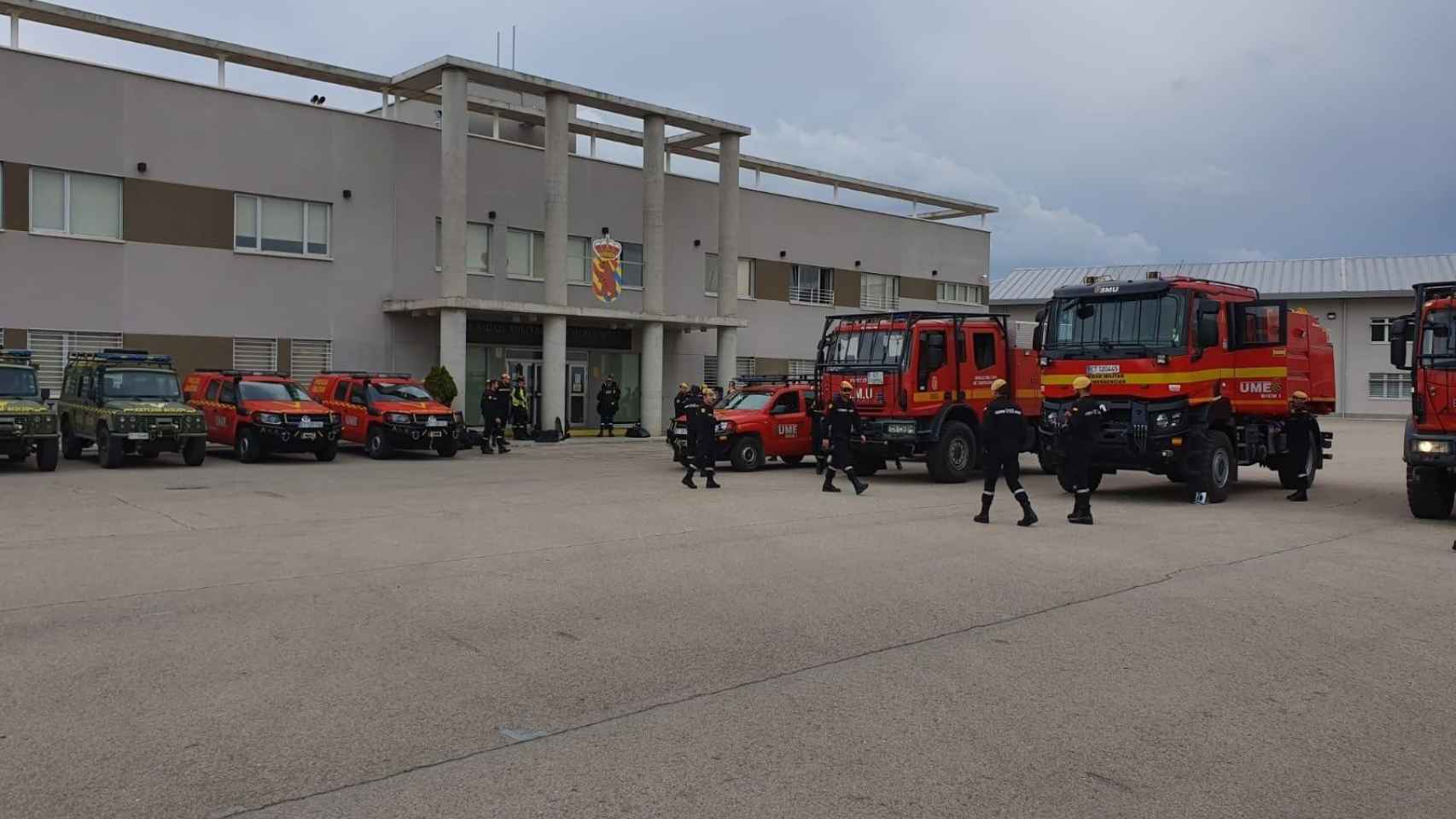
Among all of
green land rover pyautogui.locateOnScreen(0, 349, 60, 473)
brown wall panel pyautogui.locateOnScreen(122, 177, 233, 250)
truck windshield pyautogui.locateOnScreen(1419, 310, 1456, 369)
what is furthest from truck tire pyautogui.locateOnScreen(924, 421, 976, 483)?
brown wall panel pyautogui.locateOnScreen(122, 177, 233, 250)

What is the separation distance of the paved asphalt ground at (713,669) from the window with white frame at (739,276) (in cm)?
2501

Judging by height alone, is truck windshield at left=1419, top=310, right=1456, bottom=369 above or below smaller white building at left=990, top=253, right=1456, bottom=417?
below

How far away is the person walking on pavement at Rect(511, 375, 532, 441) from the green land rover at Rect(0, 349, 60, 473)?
10.9 meters

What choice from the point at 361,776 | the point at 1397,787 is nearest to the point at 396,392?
the point at 361,776

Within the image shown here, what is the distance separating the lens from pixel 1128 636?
313 inches

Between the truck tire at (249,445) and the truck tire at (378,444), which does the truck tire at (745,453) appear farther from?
the truck tire at (249,445)

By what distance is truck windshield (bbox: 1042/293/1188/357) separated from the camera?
16922 mm

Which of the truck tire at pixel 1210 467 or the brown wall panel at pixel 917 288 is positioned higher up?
the brown wall panel at pixel 917 288

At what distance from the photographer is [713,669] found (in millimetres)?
6910

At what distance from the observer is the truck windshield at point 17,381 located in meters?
19.6

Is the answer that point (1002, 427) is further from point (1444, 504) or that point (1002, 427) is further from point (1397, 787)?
point (1397, 787)

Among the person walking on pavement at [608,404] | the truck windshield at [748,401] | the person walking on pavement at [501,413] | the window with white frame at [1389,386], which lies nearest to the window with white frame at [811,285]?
the person walking on pavement at [608,404]

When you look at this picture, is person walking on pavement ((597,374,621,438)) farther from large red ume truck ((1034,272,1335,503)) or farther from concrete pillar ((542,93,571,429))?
large red ume truck ((1034,272,1335,503))

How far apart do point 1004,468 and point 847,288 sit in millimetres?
28660
